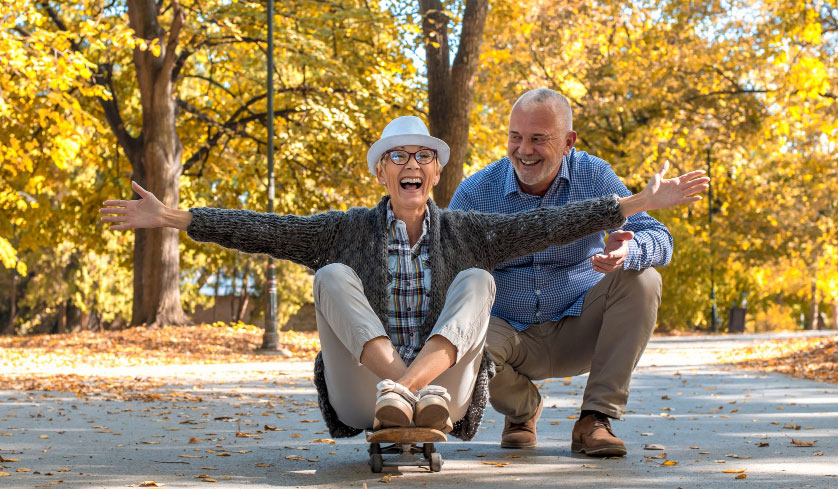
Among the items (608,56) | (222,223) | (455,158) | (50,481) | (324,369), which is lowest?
(50,481)

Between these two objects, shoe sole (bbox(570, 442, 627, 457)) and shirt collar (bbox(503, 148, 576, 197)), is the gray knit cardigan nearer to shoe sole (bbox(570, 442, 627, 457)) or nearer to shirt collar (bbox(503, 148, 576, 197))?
shoe sole (bbox(570, 442, 627, 457))

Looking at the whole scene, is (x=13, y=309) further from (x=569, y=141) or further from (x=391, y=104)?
(x=569, y=141)

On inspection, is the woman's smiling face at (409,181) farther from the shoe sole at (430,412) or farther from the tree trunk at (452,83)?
the tree trunk at (452,83)

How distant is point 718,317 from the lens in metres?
44.6

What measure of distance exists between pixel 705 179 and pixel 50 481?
321cm

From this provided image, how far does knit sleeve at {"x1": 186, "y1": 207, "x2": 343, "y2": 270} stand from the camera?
17.0 ft

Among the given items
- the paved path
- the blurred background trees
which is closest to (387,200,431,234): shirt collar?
the paved path

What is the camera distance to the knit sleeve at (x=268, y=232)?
520cm

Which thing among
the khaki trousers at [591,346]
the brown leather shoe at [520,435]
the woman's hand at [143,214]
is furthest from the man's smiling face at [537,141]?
the woman's hand at [143,214]

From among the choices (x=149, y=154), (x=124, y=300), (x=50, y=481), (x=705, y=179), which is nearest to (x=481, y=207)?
(x=705, y=179)

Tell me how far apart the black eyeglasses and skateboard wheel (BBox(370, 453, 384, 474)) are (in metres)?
1.35

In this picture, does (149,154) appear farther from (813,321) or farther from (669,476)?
(813,321)

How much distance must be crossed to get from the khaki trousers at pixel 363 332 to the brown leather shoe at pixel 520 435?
1212mm

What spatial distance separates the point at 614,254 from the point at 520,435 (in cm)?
152
